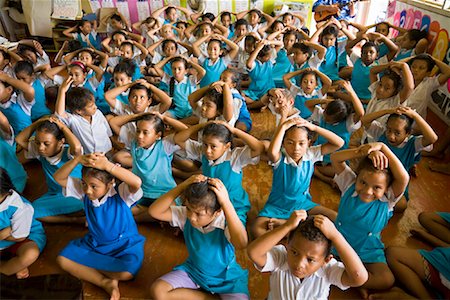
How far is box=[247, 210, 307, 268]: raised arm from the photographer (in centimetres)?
112

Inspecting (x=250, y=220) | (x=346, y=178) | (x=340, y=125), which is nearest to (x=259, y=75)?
(x=340, y=125)

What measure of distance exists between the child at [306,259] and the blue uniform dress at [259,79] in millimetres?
2679

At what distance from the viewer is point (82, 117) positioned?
237 cm

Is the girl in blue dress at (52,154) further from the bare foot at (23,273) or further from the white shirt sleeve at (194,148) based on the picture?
A: the white shirt sleeve at (194,148)

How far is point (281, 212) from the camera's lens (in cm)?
198

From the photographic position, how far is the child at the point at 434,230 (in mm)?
1878

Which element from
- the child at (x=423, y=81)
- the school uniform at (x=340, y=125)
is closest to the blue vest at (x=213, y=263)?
the school uniform at (x=340, y=125)

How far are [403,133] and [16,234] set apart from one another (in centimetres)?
224

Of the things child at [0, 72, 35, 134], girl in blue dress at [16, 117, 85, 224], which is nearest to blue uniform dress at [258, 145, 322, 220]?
girl in blue dress at [16, 117, 85, 224]

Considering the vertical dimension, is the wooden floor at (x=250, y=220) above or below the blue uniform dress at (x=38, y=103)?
below

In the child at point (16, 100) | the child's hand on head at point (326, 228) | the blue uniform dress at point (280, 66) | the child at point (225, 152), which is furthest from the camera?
the blue uniform dress at point (280, 66)

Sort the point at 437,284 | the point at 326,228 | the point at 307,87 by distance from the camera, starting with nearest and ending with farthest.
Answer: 1. the point at 326,228
2. the point at 437,284
3. the point at 307,87

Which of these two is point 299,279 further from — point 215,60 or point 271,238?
point 215,60

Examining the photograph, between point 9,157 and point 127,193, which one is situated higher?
point 127,193
